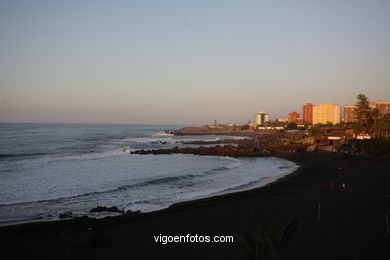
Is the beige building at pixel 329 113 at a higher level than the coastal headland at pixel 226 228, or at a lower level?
higher

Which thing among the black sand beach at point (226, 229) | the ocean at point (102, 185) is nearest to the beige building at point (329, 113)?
the ocean at point (102, 185)

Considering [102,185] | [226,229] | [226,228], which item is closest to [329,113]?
[102,185]

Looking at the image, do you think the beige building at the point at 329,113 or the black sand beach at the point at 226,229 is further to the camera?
the beige building at the point at 329,113

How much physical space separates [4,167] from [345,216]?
3159 centimetres

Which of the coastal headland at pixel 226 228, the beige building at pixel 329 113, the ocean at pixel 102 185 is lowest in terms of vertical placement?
the ocean at pixel 102 185

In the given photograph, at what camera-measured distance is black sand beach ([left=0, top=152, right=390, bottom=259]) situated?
9.91 m

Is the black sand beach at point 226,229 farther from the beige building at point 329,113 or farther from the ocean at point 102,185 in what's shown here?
the beige building at point 329,113

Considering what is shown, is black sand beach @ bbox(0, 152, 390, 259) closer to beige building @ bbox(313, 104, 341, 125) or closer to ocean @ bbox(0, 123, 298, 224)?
ocean @ bbox(0, 123, 298, 224)

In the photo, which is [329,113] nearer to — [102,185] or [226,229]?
[102,185]

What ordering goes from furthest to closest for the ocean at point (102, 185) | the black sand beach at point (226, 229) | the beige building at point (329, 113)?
the beige building at point (329, 113) → the ocean at point (102, 185) → the black sand beach at point (226, 229)

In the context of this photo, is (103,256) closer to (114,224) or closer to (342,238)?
(114,224)

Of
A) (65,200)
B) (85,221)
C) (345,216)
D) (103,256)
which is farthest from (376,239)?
(65,200)

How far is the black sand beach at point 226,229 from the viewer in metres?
9.91

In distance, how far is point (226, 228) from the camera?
12.4 meters
